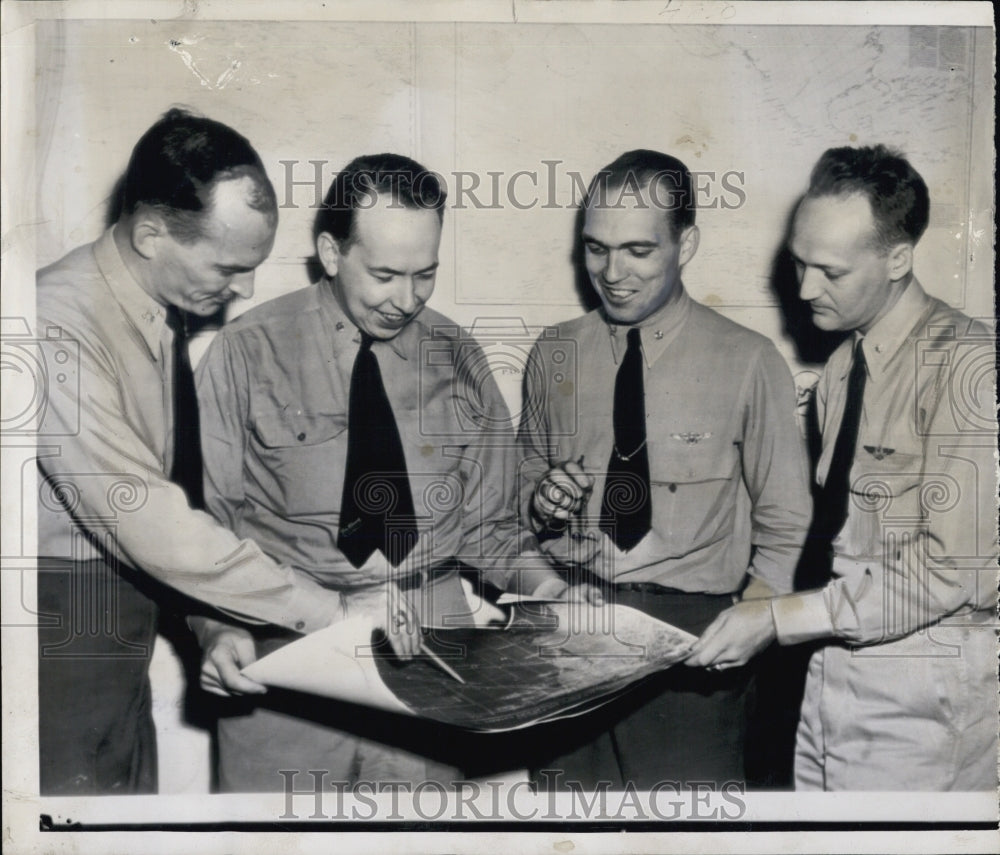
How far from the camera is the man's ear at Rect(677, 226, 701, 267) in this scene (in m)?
3.83

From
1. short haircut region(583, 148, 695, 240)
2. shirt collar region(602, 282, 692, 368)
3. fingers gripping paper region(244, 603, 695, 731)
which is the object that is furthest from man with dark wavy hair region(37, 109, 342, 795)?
shirt collar region(602, 282, 692, 368)

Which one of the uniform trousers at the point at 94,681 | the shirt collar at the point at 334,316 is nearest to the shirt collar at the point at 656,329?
the shirt collar at the point at 334,316

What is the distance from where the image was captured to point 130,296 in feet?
12.4

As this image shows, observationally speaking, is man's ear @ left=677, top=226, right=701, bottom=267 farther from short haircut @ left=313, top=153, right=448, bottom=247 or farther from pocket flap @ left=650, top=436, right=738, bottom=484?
short haircut @ left=313, top=153, right=448, bottom=247

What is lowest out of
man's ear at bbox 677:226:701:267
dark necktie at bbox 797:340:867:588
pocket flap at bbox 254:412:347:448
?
dark necktie at bbox 797:340:867:588

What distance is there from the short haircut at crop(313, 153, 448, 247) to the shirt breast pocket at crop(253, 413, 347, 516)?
58 cm

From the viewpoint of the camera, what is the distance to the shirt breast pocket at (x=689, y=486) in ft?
12.4

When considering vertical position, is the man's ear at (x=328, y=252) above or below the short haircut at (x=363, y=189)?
below

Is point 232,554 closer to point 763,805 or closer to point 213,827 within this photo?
point 213,827

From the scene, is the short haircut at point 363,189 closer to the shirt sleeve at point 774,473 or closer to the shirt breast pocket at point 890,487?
the shirt sleeve at point 774,473

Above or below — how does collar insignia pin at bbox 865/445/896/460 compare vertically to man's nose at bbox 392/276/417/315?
below

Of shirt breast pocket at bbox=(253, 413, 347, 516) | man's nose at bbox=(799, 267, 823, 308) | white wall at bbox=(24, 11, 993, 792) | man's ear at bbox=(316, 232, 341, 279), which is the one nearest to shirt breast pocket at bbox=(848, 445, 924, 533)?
white wall at bbox=(24, 11, 993, 792)

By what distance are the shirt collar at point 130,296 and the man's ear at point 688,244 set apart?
5.46 ft

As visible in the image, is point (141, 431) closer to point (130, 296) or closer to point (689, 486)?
point (130, 296)
